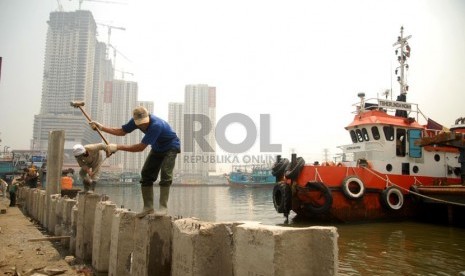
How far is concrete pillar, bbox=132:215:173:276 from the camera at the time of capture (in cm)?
318

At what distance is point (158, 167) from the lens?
154 inches

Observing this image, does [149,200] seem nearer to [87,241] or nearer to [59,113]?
[87,241]

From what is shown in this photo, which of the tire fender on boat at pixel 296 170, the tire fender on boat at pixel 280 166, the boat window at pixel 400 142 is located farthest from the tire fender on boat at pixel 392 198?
the tire fender on boat at pixel 280 166

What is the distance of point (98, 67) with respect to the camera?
10281cm

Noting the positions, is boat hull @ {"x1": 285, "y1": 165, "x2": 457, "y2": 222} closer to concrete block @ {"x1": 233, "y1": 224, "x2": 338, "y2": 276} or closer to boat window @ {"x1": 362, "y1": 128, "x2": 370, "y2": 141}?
boat window @ {"x1": 362, "y1": 128, "x2": 370, "y2": 141}

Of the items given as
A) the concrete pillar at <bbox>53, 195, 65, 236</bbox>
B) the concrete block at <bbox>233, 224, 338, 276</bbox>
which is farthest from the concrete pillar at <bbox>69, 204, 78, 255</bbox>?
the concrete block at <bbox>233, 224, 338, 276</bbox>

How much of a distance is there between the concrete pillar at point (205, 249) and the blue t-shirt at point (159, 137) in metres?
1.27

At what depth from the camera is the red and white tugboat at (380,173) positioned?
448 inches

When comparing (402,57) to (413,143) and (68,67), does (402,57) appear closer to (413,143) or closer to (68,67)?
(413,143)

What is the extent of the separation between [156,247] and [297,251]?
1.70 metres

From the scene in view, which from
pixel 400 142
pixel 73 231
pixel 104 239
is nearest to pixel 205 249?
pixel 104 239

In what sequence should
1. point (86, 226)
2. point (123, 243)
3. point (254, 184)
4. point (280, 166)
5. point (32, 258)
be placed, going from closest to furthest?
point (123, 243)
point (32, 258)
point (86, 226)
point (280, 166)
point (254, 184)

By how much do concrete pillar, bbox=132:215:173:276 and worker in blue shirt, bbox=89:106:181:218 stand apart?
46 centimetres

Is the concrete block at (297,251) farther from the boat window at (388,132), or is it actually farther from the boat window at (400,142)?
the boat window at (400,142)
